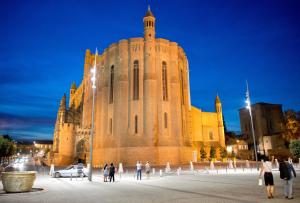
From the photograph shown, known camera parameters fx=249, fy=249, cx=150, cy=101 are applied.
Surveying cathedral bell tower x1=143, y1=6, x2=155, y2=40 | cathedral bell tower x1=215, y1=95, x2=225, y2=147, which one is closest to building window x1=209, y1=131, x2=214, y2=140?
cathedral bell tower x1=215, y1=95, x2=225, y2=147

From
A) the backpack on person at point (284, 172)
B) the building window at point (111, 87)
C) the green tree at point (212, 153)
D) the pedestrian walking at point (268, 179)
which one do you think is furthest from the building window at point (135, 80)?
the backpack on person at point (284, 172)

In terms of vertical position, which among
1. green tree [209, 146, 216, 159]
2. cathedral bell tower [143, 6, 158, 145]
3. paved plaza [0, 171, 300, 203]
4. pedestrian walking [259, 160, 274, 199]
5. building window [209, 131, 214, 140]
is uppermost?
cathedral bell tower [143, 6, 158, 145]

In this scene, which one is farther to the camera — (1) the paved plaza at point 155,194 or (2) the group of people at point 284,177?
(1) the paved plaza at point 155,194

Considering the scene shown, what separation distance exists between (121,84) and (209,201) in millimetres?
36304

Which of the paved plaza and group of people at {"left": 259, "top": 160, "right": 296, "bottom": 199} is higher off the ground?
group of people at {"left": 259, "top": 160, "right": 296, "bottom": 199}

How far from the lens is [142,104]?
43.3m

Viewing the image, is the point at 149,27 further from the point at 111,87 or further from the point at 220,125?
the point at 220,125

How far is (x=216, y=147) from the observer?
58.3 m

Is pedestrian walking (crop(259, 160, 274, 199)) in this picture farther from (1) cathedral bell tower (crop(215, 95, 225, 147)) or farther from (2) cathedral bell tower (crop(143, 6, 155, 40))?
(1) cathedral bell tower (crop(215, 95, 225, 147))

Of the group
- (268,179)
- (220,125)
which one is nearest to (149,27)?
(220,125)

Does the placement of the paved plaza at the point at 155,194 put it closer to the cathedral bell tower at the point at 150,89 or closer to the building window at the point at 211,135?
the cathedral bell tower at the point at 150,89

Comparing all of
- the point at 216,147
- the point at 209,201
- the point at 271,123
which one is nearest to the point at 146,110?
the point at 216,147

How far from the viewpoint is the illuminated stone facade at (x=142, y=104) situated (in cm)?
4156

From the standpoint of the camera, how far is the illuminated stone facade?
136 ft
